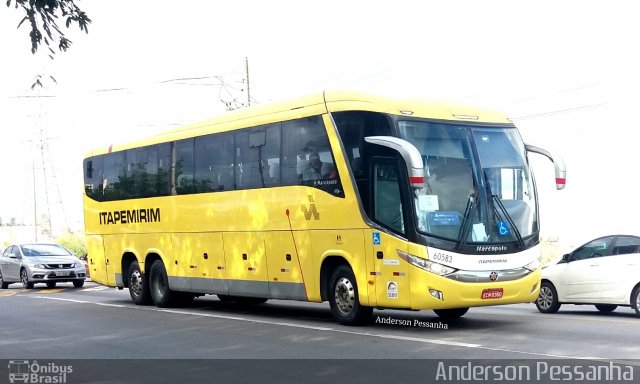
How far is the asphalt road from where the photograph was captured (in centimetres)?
1134

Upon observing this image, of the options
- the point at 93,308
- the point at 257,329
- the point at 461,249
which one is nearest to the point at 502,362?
the point at 461,249

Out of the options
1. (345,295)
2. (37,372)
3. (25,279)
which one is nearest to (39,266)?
(25,279)

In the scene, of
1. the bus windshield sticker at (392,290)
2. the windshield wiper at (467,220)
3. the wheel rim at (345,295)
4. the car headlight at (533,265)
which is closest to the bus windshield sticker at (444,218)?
the windshield wiper at (467,220)

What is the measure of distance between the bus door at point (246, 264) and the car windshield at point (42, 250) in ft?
46.4

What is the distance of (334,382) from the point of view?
9.41m

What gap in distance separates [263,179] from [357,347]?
516cm

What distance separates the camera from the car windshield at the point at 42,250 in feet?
98.2

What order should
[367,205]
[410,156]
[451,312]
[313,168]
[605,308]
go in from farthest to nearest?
[605,308] < [451,312] < [313,168] < [367,205] < [410,156]

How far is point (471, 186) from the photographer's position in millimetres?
13719

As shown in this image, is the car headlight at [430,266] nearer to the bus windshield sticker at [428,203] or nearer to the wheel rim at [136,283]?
the bus windshield sticker at [428,203]

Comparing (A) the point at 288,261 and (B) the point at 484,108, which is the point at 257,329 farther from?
(B) the point at 484,108

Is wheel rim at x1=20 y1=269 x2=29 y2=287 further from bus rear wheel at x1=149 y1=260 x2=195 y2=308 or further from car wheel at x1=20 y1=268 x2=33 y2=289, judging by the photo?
Result: bus rear wheel at x1=149 y1=260 x2=195 y2=308

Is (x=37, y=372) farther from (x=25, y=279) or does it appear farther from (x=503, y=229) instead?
(x=25, y=279)

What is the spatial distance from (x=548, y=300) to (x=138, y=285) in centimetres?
950
